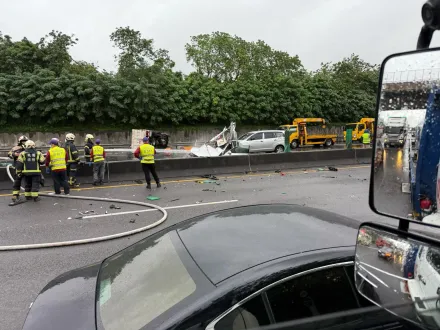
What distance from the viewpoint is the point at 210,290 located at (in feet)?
5.98

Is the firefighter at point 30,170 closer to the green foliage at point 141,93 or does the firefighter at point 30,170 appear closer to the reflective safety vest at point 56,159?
the reflective safety vest at point 56,159

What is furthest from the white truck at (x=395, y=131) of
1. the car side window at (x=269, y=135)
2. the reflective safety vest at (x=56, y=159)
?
the car side window at (x=269, y=135)

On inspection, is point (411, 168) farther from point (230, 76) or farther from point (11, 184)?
point (230, 76)

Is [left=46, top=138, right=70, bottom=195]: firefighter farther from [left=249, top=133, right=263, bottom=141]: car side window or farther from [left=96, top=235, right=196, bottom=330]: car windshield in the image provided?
[left=249, top=133, right=263, bottom=141]: car side window

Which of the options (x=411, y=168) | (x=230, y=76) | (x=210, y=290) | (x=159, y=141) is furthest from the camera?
(x=230, y=76)

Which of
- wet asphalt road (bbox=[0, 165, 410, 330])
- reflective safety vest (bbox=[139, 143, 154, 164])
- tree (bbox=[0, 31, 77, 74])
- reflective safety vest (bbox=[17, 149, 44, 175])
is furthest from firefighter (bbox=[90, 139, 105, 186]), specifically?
tree (bbox=[0, 31, 77, 74])

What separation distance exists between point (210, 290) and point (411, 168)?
3.69ft

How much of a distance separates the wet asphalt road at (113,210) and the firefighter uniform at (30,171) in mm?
413

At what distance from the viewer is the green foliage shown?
3042cm

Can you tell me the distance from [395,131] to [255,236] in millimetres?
Result: 1203

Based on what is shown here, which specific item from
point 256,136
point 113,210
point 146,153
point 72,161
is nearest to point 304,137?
point 256,136

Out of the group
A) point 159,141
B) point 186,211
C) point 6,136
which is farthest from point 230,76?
point 186,211

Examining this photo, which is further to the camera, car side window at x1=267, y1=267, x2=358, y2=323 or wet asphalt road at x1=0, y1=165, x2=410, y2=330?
wet asphalt road at x1=0, y1=165, x2=410, y2=330

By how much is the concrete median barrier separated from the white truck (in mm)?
11690
